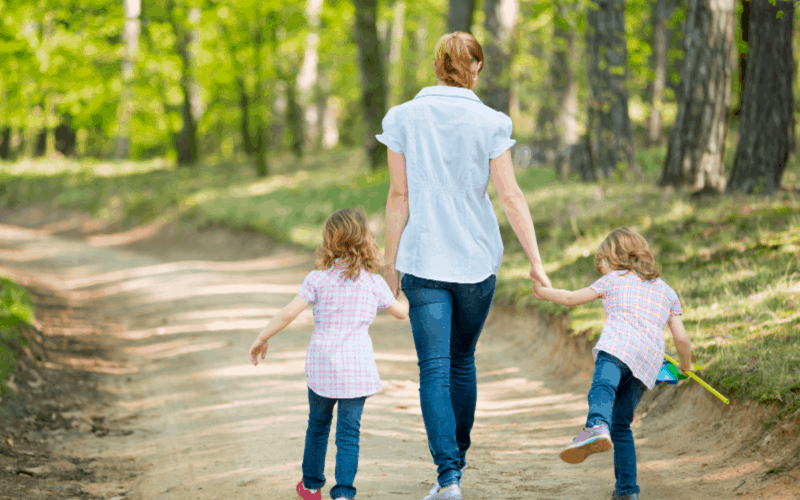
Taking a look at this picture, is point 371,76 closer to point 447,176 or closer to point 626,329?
point 447,176

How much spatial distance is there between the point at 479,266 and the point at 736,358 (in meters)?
2.81

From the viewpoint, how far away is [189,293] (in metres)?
12.2

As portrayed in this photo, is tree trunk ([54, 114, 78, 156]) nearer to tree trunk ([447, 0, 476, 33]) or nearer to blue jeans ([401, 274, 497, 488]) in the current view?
tree trunk ([447, 0, 476, 33])

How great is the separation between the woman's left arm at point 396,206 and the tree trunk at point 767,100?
7.77 m

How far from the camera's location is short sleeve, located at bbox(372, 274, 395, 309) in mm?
3857

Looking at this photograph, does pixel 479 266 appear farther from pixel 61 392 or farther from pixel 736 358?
pixel 61 392

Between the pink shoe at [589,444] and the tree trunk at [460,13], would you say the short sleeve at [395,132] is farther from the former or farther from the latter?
the tree trunk at [460,13]

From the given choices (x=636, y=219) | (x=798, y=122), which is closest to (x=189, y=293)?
(x=636, y=219)

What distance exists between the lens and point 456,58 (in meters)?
3.76

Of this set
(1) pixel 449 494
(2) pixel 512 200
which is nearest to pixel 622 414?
(1) pixel 449 494

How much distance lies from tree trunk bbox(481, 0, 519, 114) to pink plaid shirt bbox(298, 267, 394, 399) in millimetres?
13913

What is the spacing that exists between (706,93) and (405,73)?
25.9m

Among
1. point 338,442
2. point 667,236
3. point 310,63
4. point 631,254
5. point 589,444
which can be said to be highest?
point 310,63

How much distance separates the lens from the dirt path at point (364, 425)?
4.54 meters
